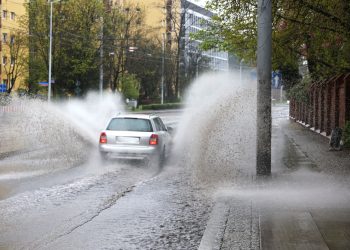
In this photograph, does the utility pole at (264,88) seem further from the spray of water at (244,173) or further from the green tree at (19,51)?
the green tree at (19,51)

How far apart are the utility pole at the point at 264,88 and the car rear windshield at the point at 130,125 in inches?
139

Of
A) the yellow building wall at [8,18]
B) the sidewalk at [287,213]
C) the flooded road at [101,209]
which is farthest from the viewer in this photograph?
the yellow building wall at [8,18]

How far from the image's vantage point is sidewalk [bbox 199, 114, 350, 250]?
7.04m

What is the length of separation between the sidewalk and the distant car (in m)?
3.04

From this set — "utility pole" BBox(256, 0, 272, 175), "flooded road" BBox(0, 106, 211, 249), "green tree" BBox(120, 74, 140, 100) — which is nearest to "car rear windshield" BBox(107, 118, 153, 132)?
"flooded road" BBox(0, 106, 211, 249)

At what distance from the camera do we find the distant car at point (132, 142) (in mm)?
15211

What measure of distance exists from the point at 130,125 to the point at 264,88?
4.08 metres

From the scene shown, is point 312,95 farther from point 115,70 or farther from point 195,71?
point 195,71

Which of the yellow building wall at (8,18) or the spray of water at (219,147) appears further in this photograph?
the yellow building wall at (8,18)

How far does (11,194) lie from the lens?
10461 mm

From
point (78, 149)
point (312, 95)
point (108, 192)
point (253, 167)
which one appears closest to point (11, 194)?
point (108, 192)

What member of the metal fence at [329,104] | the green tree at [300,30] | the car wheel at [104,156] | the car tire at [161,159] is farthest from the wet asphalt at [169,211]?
the metal fence at [329,104]

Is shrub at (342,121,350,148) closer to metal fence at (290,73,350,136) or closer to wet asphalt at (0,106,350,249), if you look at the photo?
metal fence at (290,73,350,136)

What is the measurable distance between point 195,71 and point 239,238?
80.6 m
